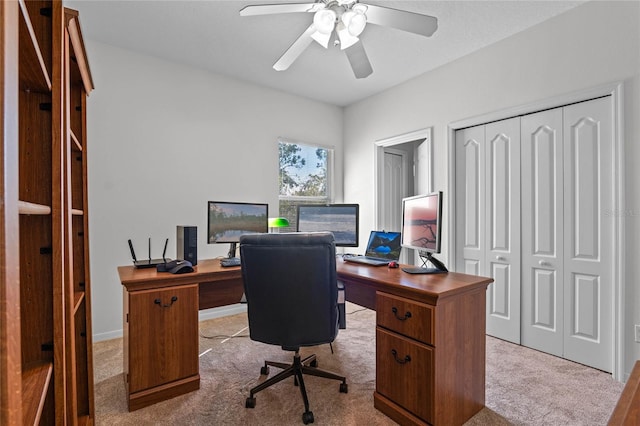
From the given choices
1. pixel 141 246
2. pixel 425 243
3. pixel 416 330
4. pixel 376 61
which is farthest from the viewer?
pixel 376 61

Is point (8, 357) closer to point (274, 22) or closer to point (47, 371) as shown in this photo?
point (47, 371)

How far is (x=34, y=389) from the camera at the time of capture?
77 cm

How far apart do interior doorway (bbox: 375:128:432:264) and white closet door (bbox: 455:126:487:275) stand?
3.00 ft

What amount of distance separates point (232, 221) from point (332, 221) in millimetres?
855

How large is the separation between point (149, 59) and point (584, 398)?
4625mm

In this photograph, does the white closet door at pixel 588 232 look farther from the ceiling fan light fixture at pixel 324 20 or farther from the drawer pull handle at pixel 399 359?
the ceiling fan light fixture at pixel 324 20

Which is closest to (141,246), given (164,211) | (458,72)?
(164,211)

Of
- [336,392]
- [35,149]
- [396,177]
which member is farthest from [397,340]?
[396,177]

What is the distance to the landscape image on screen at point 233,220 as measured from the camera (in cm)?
255

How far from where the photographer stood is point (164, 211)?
10.9 feet

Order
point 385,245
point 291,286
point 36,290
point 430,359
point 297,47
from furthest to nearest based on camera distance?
point 385,245
point 297,47
point 291,286
point 430,359
point 36,290

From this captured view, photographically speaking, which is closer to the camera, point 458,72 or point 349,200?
point 458,72

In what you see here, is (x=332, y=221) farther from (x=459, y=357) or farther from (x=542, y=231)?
(x=542, y=231)

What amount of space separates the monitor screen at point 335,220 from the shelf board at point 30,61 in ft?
6.61
